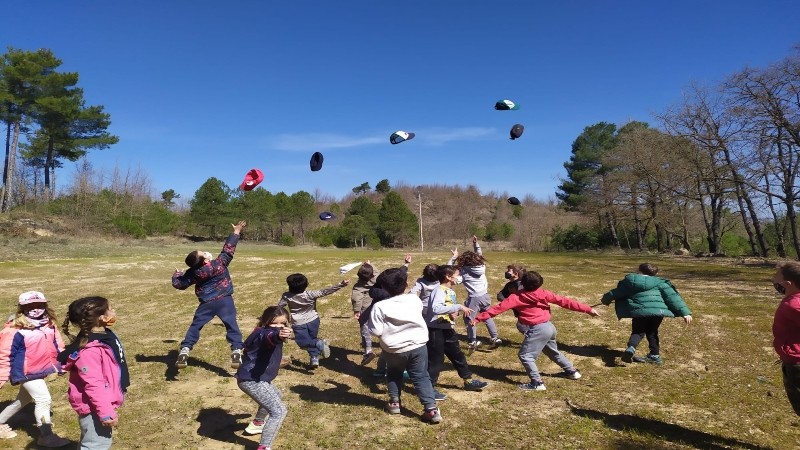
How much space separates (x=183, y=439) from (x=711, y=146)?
113 feet

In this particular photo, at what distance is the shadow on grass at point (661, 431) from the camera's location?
4934 millimetres

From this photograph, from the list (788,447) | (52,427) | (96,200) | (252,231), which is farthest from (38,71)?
(788,447)

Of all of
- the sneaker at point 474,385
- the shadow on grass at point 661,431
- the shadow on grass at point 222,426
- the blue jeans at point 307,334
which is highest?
the blue jeans at point 307,334

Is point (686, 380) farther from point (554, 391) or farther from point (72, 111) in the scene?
point (72, 111)

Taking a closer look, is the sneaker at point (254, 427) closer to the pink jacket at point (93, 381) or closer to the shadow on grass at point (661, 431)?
the pink jacket at point (93, 381)

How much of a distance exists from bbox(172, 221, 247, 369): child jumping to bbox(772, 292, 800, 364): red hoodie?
6.84 m

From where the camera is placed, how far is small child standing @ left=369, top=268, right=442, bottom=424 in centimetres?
539

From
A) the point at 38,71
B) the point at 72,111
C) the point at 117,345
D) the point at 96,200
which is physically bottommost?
the point at 117,345

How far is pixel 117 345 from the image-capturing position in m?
4.25

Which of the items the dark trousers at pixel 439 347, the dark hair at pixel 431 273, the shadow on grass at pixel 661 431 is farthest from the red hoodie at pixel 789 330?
the dark hair at pixel 431 273

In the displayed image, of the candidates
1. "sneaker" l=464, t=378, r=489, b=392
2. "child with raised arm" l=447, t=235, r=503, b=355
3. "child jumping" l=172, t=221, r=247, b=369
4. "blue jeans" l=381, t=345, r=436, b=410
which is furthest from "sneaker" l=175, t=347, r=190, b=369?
"child with raised arm" l=447, t=235, r=503, b=355

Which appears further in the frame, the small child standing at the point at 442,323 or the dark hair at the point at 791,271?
the small child standing at the point at 442,323

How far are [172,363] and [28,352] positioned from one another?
11.3 feet

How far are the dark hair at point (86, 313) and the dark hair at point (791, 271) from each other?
6444 mm
